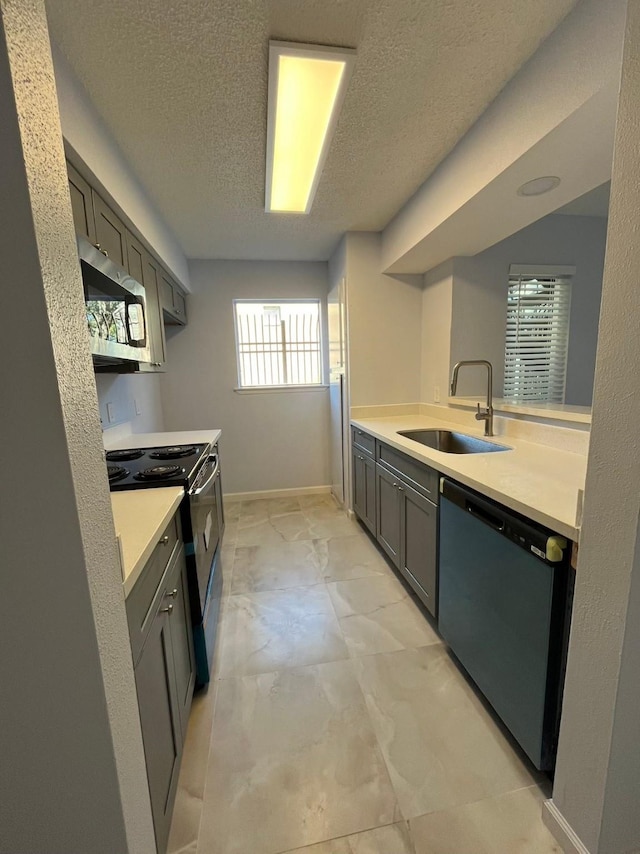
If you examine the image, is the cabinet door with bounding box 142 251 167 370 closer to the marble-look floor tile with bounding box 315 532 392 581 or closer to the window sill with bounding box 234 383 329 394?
the window sill with bounding box 234 383 329 394

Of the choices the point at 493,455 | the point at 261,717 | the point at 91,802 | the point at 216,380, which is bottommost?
the point at 261,717

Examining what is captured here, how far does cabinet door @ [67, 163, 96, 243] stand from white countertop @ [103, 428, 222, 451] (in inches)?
51.2

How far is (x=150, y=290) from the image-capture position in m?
2.36

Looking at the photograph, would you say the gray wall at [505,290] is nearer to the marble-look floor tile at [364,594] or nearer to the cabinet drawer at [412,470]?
the cabinet drawer at [412,470]

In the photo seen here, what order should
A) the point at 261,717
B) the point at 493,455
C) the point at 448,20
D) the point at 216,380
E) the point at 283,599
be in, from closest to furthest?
the point at 448,20
the point at 261,717
the point at 493,455
the point at 283,599
the point at 216,380

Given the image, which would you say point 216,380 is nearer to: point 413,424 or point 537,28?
point 413,424

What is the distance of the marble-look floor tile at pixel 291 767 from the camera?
43.4 inches

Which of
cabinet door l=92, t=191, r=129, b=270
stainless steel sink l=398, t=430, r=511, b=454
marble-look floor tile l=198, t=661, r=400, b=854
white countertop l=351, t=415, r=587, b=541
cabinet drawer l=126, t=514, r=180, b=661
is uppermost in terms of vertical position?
cabinet door l=92, t=191, r=129, b=270

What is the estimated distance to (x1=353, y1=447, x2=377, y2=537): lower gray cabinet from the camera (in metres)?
2.72

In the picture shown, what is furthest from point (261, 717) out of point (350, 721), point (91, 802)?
point (91, 802)

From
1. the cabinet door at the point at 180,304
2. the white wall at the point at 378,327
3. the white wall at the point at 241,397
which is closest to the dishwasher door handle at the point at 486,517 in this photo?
the white wall at the point at 378,327

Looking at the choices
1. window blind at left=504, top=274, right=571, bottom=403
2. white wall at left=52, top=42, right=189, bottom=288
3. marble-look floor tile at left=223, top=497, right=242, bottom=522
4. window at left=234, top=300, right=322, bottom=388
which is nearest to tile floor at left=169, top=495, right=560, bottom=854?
marble-look floor tile at left=223, top=497, right=242, bottom=522

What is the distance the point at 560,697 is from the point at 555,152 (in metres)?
1.93

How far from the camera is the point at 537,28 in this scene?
1212 mm
